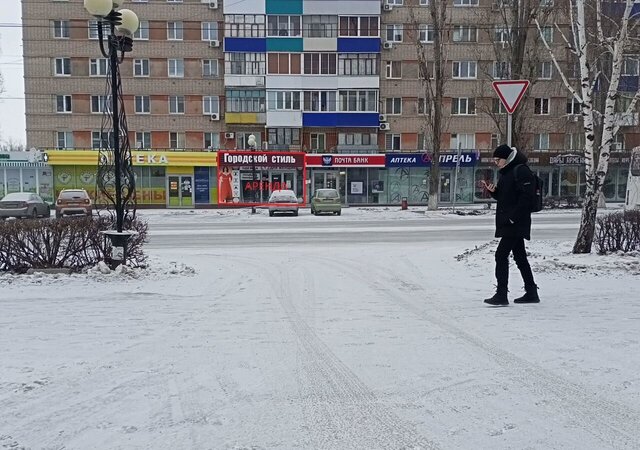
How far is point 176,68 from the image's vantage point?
43438 mm

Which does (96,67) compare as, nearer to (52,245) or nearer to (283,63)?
(283,63)

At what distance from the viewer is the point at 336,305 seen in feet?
22.9

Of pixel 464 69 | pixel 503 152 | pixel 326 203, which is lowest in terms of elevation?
pixel 326 203

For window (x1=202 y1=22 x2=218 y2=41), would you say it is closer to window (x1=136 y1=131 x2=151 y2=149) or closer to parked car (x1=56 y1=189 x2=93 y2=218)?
window (x1=136 y1=131 x2=151 y2=149)

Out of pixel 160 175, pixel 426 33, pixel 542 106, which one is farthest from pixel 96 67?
pixel 542 106

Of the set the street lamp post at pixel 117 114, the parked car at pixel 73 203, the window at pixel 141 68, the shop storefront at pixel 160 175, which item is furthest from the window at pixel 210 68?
the street lamp post at pixel 117 114

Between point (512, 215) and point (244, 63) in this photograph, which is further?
point (244, 63)

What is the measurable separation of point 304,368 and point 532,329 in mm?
2623

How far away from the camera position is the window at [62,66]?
42469 mm

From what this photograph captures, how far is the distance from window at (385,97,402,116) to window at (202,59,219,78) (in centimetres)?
1419

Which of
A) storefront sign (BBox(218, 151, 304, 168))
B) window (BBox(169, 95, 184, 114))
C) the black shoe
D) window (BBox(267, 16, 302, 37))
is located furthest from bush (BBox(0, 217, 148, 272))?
window (BBox(267, 16, 302, 37))

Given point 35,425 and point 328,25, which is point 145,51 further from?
point 35,425

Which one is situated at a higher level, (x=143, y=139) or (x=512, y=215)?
(x=143, y=139)

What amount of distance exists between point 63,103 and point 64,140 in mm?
2916
